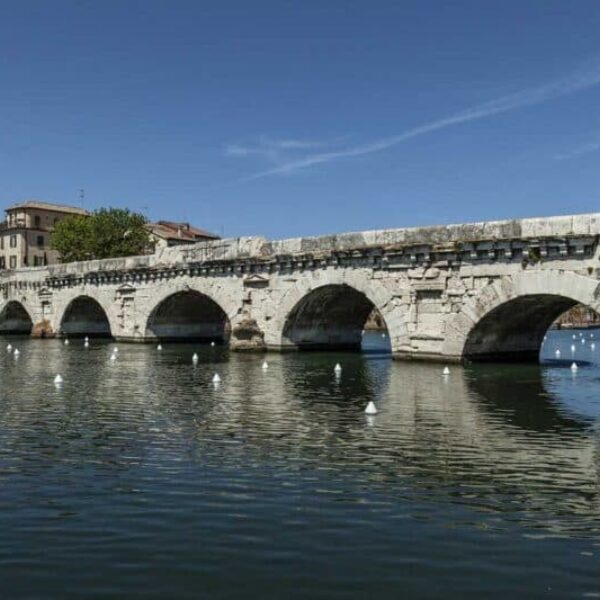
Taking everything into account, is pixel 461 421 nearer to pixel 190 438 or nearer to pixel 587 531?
pixel 190 438

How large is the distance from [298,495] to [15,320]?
57.1m

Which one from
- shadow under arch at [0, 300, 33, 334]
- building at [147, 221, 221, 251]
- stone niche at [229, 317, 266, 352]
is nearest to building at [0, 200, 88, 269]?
building at [147, 221, 221, 251]

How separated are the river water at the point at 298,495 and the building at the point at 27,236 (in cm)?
8012

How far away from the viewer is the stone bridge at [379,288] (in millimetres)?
25156

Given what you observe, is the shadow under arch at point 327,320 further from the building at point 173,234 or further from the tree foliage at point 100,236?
the building at point 173,234

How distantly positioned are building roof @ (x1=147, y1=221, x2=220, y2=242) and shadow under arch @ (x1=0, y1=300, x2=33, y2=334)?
110 ft

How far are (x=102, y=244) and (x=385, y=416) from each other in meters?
61.9

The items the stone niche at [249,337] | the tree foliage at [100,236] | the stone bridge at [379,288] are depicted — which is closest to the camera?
the stone bridge at [379,288]

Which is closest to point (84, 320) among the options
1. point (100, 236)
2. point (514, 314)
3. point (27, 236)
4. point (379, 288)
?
point (100, 236)

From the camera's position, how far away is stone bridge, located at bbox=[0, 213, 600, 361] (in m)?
25.2

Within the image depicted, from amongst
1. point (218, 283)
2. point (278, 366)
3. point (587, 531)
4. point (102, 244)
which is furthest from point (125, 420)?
point (102, 244)

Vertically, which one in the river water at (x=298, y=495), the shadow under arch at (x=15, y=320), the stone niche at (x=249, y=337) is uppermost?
the shadow under arch at (x=15, y=320)

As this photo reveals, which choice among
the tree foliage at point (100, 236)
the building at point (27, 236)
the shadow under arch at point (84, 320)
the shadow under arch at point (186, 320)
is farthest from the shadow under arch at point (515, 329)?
the building at point (27, 236)

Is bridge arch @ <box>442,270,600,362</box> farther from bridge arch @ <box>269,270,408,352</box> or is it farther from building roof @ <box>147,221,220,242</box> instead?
building roof @ <box>147,221,220,242</box>
